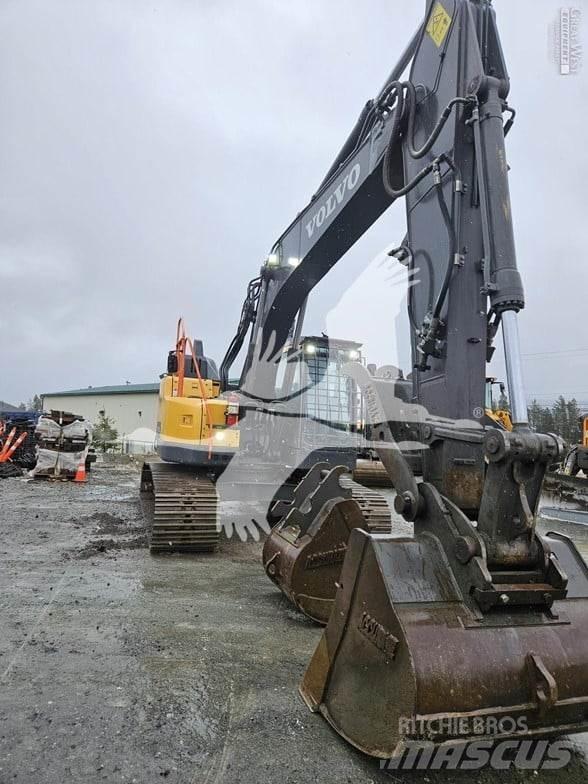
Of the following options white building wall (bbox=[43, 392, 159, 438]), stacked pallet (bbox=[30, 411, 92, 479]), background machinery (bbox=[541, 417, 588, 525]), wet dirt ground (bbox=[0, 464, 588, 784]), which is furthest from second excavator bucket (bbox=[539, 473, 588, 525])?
white building wall (bbox=[43, 392, 159, 438])

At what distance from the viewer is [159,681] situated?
2684 millimetres

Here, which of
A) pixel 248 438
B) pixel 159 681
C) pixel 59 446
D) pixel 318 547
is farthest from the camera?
pixel 59 446

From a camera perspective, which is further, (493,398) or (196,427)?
(196,427)

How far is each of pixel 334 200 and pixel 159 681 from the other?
3.68m

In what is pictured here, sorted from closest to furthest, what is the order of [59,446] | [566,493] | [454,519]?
[454,519]
[566,493]
[59,446]

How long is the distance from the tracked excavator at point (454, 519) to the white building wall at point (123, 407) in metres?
42.2

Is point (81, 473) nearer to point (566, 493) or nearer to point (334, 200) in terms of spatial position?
point (334, 200)

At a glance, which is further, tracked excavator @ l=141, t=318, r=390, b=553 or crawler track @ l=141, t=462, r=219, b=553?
tracked excavator @ l=141, t=318, r=390, b=553

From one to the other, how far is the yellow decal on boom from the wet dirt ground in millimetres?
3713

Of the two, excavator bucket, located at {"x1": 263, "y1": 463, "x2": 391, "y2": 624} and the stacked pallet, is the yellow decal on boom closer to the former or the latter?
excavator bucket, located at {"x1": 263, "y1": 463, "x2": 391, "y2": 624}

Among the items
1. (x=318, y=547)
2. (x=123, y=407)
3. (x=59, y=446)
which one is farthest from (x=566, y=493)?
(x=123, y=407)

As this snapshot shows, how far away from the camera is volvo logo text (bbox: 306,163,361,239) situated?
13.7 feet

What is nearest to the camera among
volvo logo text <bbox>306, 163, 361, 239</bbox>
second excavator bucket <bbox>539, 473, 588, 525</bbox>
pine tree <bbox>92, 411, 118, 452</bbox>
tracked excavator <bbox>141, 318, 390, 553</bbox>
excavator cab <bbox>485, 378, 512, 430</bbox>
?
excavator cab <bbox>485, 378, 512, 430</bbox>

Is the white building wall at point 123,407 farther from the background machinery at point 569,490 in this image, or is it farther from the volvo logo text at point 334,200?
the volvo logo text at point 334,200
